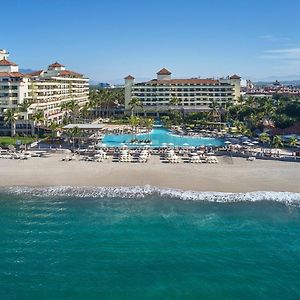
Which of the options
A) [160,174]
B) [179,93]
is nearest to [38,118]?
[160,174]

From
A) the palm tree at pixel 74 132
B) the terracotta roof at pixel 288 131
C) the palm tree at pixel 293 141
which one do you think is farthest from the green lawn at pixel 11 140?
the terracotta roof at pixel 288 131

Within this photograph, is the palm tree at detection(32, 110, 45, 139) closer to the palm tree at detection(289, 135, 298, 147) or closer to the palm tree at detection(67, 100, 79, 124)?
the palm tree at detection(67, 100, 79, 124)

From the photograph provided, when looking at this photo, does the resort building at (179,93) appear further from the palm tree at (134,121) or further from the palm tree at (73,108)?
the palm tree at (134,121)

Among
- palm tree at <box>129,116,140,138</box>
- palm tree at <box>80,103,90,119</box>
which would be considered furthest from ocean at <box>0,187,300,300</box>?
palm tree at <box>80,103,90,119</box>

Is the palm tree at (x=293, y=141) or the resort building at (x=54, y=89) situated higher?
the resort building at (x=54, y=89)

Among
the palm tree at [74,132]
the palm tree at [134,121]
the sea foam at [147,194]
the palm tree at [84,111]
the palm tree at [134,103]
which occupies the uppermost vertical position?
the palm tree at [134,103]

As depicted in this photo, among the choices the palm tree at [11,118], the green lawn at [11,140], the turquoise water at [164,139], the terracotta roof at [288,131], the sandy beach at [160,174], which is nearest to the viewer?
the sandy beach at [160,174]

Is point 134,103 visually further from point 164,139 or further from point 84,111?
point 164,139
